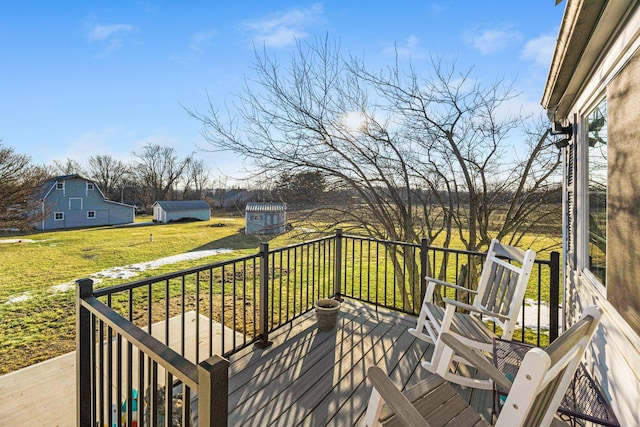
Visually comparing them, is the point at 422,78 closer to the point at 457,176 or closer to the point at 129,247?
the point at 457,176

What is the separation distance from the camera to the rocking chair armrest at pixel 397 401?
110 centimetres

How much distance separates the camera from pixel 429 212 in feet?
20.9

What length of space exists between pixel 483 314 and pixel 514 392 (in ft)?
5.34

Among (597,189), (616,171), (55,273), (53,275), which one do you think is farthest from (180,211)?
(616,171)

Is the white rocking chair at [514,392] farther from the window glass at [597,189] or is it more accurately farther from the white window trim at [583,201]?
the white window trim at [583,201]

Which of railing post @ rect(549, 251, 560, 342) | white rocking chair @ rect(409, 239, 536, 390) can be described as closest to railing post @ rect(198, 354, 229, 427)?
white rocking chair @ rect(409, 239, 536, 390)

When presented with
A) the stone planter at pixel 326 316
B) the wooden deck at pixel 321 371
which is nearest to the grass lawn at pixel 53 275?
the wooden deck at pixel 321 371

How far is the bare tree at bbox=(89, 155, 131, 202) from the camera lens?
36250 millimetres

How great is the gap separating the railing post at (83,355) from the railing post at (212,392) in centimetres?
118

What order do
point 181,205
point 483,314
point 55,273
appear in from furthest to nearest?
point 181,205 → point 55,273 → point 483,314

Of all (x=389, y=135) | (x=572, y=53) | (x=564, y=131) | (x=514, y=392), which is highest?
(x=389, y=135)

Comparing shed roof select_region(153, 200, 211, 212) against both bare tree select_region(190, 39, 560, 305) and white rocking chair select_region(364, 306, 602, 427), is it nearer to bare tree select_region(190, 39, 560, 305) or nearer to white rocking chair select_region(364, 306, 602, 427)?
bare tree select_region(190, 39, 560, 305)

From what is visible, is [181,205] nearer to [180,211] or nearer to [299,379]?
[180,211]

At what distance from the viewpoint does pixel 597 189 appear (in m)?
2.18
